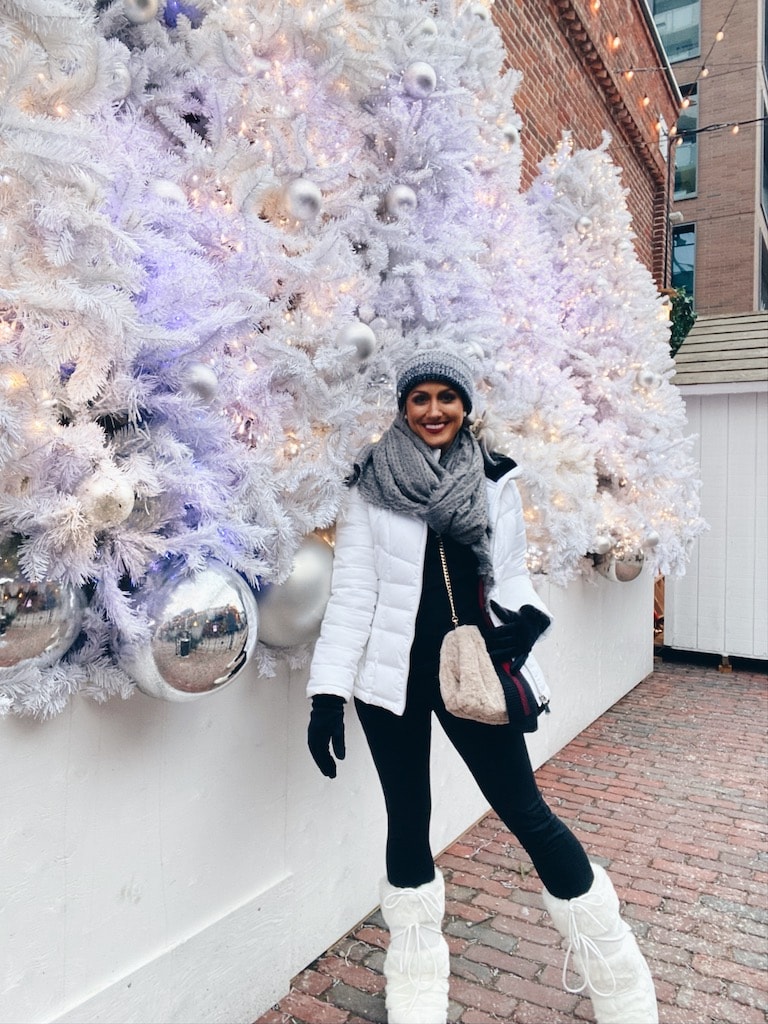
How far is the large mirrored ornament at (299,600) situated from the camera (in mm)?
2123

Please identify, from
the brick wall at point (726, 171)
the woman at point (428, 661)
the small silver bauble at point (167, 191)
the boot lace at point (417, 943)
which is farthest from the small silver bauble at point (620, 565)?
the brick wall at point (726, 171)

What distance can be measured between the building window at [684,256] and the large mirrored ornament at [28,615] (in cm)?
1995

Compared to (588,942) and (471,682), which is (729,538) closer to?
(588,942)

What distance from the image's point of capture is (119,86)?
195cm

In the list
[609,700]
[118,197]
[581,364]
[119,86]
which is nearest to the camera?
[118,197]

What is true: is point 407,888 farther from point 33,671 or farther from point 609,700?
point 609,700

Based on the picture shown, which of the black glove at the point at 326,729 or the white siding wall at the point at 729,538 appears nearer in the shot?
the black glove at the point at 326,729

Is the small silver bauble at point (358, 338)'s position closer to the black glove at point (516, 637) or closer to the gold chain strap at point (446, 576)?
the gold chain strap at point (446, 576)

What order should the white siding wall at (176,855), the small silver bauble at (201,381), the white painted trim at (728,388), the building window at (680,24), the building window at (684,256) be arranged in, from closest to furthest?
the white siding wall at (176,855), the small silver bauble at (201,381), the white painted trim at (728,388), the building window at (680,24), the building window at (684,256)

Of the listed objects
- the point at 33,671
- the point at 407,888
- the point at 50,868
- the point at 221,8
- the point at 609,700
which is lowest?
the point at 609,700

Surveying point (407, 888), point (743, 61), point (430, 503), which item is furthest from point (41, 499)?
point (743, 61)

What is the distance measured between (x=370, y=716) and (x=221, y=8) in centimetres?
209

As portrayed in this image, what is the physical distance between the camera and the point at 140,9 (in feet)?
6.75

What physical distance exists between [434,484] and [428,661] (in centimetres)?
49
